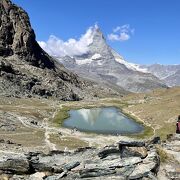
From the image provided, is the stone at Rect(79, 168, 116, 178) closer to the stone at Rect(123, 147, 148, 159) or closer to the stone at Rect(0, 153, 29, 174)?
the stone at Rect(123, 147, 148, 159)

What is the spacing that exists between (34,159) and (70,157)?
3.43 m

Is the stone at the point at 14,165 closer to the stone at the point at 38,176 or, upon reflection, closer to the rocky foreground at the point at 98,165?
the rocky foreground at the point at 98,165

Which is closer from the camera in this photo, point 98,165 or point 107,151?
point 98,165

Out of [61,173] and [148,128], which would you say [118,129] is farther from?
[61,173]

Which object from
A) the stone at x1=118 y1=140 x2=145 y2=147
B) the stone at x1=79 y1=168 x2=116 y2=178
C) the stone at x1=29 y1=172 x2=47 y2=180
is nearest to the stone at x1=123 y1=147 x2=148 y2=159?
the stone at x1=118 y1=140 x2=145 y2=147

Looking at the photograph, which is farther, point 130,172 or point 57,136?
point 57,136

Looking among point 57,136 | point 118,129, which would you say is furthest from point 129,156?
point 118,129

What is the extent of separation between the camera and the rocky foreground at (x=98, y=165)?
27609 mm

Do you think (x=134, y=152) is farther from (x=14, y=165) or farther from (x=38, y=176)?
(x=14, y=165)

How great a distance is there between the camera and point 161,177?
27.9 meters

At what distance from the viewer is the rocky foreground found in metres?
27.6

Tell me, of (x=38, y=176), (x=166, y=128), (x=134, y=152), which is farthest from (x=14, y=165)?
(x=166, y=128)

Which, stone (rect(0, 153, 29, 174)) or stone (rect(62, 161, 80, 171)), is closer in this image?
stone (rect(0, 153, 29, 174))

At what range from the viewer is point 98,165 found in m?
28.9
